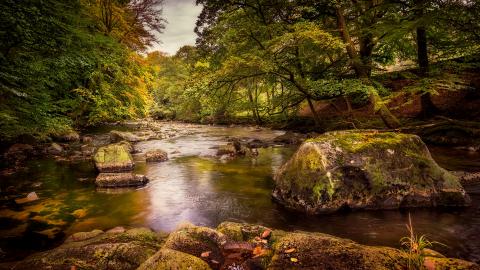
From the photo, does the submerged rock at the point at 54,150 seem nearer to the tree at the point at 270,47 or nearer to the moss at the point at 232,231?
the tree at the point at 270,47

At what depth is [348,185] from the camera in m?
6.62

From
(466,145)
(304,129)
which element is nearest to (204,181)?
(466,145)

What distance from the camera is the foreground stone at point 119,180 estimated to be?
907 centimetres

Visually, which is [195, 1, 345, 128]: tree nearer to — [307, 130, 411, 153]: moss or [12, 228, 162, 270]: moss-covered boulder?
[307, 130, 411, 153]: moss

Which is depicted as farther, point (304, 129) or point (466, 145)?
point (304, 129)

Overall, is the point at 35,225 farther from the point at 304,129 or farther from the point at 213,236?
the point at 304,129

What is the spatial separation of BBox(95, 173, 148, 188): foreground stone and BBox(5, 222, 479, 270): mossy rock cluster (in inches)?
187

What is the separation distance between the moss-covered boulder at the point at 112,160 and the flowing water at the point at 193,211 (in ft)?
1.51

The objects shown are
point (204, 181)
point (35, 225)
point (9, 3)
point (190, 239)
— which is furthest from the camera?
point (204, 181)

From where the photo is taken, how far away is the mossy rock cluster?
10.3 feet

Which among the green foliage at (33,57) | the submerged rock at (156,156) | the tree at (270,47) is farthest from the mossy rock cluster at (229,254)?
the submerged rock at (156,156)

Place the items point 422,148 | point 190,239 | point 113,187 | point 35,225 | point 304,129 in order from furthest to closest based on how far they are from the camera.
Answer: point 304,129 < point 113,187 < point 422,148 < point 35,225 < point 190,239

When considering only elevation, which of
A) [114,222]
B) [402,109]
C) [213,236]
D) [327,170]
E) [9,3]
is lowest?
[114,222]

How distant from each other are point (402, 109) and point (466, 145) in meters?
5.73
